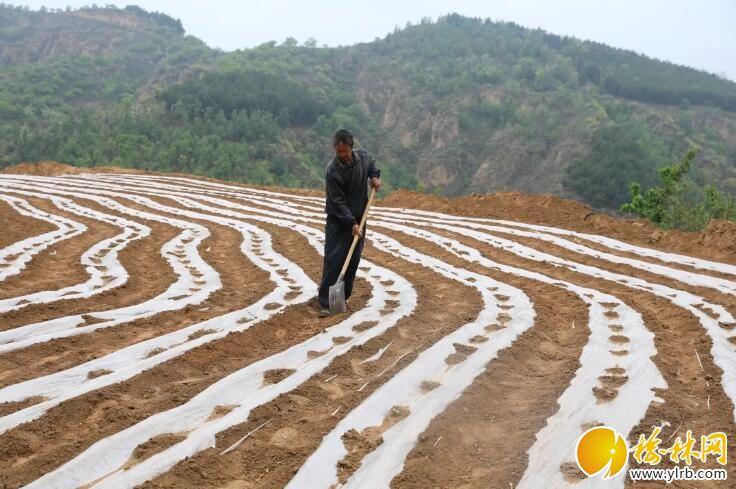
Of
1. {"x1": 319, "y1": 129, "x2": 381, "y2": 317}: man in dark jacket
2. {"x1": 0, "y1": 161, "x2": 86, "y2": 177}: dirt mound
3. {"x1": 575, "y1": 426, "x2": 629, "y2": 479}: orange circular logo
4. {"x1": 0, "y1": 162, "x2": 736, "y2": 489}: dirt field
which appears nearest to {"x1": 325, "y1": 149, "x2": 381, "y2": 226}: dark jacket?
{"x1": 319, "y1": 129, "x2": 381, "y2": 317}: man in dark jacket

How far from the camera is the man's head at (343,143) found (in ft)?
12.5

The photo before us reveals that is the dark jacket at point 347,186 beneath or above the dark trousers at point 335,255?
above

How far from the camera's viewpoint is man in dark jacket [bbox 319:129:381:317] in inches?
155

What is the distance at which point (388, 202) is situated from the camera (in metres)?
11.7

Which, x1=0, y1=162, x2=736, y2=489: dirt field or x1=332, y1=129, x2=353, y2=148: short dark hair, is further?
x1=332, y1=129, x2=353, y2=148: short dark hair

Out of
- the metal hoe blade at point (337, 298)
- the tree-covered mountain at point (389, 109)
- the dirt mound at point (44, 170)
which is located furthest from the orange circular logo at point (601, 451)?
the tree-covered mountain at point (389, 109)

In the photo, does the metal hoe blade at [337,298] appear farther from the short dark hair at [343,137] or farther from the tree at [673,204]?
the tree at [673,204]

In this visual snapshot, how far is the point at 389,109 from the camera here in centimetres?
5431

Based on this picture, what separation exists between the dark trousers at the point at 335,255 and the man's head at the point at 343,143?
→ 45 cm

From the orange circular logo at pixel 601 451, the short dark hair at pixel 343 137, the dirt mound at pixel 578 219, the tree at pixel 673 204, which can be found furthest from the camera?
the tree at pixel 673 204

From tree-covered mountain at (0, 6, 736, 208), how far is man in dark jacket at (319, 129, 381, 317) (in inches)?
695

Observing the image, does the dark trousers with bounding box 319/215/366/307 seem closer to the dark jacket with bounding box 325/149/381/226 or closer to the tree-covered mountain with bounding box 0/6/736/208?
the dark jacket with bounding box 325/149/381/226

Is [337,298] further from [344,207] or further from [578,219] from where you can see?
[578,219]

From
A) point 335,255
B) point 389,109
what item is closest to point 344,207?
point 335,255
